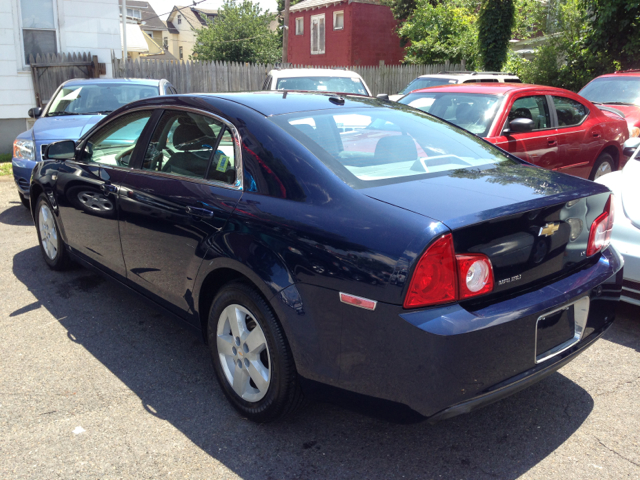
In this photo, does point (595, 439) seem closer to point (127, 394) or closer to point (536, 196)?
point (536, 196)

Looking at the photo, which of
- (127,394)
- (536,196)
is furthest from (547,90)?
(127,394)

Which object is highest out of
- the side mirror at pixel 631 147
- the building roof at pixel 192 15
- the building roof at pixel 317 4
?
the building roof at pixel 192 15

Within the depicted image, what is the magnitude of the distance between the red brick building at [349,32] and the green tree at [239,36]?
3.34 m

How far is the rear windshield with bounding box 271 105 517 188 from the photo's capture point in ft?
9.21

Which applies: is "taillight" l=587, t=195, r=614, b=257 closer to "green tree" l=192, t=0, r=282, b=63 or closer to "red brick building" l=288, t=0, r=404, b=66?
"red brick building" l=288, t=0, r=404, b=66

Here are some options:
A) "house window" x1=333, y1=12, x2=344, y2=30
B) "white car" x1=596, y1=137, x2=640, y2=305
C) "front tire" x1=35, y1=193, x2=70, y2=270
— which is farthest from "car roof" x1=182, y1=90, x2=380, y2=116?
"house window" x1=333, y1=12, x2=344, y2=30

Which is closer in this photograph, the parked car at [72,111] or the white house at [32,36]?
the parked car at [72,111]

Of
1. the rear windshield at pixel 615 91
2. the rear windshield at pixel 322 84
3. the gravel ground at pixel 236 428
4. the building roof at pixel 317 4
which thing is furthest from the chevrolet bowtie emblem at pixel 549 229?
the building roof at pixel 317 4

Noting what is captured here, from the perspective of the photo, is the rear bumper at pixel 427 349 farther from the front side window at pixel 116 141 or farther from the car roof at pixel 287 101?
the front side window at pixel 116 141

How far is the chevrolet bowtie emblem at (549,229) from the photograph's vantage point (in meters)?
2.52

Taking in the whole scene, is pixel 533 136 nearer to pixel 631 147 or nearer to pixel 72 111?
pixel 631 147

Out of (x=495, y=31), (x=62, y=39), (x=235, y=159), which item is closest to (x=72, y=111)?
(x=62, y=39)

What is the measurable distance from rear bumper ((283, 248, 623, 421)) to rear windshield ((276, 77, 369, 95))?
8125 millimetres

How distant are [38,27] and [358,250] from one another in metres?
12.8
